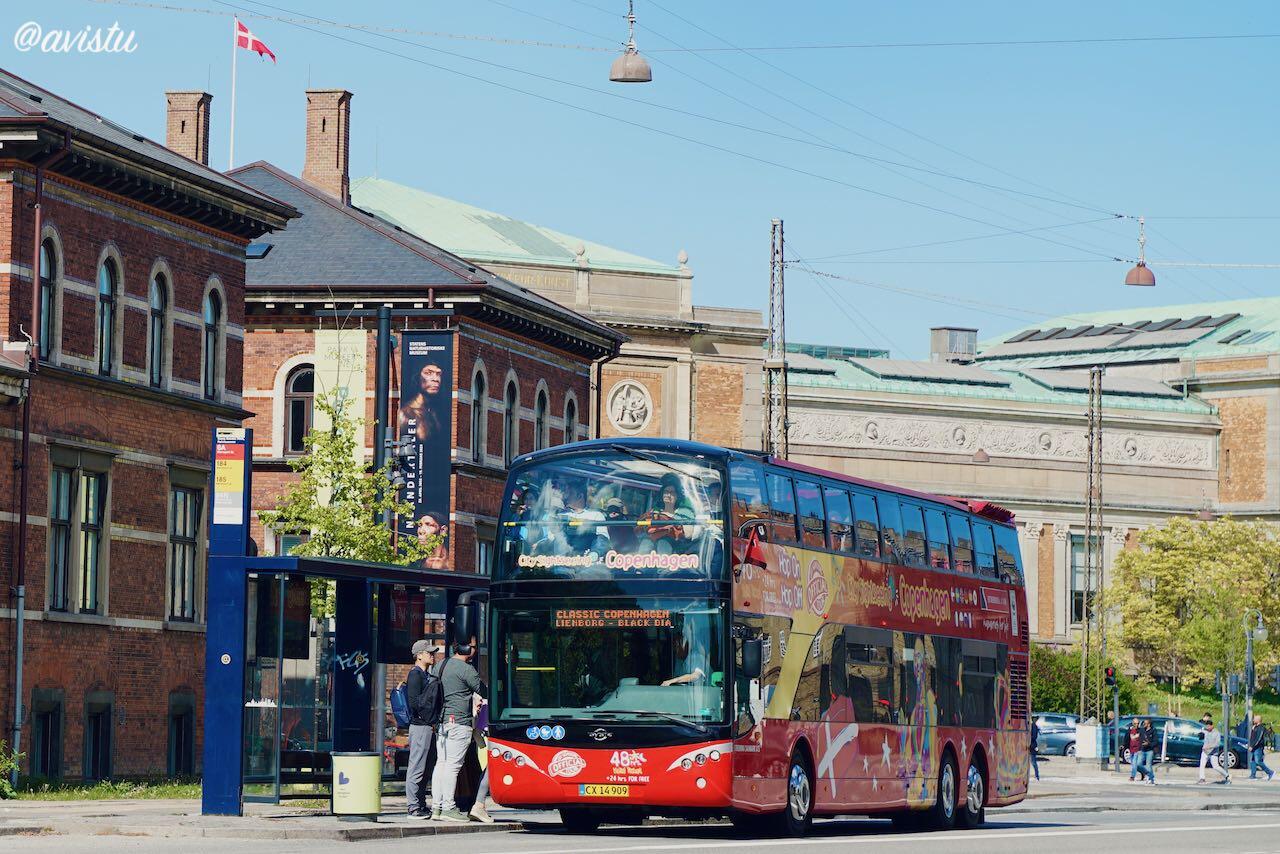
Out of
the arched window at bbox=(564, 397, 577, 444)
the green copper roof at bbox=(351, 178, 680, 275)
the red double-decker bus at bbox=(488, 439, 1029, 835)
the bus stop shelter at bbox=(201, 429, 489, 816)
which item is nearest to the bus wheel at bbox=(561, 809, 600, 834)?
the red double-decker bus at bbox=(488, 439, 1029, 835)

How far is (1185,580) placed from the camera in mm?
101750

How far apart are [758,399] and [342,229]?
133ft

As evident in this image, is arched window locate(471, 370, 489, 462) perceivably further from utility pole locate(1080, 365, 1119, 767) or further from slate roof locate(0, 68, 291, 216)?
utility pole locate(1080, 365, 1119, 767)

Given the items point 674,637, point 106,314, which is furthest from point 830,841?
point 106,314

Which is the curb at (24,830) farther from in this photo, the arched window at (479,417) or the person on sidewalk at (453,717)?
the arched window at (479,417)

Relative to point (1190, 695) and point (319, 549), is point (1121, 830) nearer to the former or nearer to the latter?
point (319, 549)

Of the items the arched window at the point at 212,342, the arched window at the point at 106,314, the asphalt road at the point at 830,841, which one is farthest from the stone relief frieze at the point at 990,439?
the asphalt road at the point at 830,841

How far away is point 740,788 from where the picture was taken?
25188mm

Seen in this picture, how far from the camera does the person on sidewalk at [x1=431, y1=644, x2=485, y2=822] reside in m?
26.1

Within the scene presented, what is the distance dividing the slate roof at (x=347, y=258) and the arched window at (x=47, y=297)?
48.4ft

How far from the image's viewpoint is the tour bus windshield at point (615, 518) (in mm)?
25438

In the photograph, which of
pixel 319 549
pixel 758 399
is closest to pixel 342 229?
pixel 319 549

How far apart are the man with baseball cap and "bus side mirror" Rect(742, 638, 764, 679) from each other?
3.60 meters

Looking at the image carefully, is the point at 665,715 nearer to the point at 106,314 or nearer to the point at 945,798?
the point at 945,798
